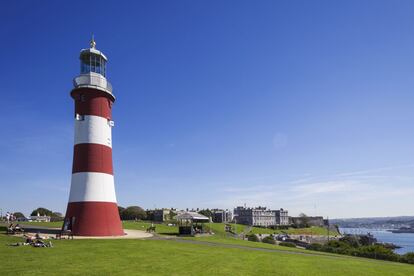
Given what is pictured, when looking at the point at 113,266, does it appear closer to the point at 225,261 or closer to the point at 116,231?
the point at 225,261

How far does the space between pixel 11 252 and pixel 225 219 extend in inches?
7011

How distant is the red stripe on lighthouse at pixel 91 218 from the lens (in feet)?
93.5

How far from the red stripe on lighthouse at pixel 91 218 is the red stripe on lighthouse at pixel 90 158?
2.83m

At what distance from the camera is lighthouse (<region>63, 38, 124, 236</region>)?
28.9 meters

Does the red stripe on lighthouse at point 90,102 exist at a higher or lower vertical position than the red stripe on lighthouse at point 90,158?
higher

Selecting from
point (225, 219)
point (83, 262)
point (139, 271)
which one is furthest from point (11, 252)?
point (225, 219)

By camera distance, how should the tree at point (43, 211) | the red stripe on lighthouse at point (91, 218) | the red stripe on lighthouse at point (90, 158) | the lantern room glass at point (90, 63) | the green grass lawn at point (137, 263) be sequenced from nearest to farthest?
the green grass lawn at point (137, 263) → the red stripe on lighthouse at point (91, 218) → the red stripe on lighthouse at point (90, 158) → the lantern room glass at point (90, 63) → the tree at point (43, 211)

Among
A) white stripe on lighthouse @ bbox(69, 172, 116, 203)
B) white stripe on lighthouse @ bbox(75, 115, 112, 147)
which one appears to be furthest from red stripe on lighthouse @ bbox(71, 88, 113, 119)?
white stripe on lighthouse @ bbox(69, 172, 116, 203)

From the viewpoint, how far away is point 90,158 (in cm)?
2962

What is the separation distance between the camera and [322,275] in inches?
639

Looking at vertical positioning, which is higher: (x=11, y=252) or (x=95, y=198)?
(x=95, y=198)

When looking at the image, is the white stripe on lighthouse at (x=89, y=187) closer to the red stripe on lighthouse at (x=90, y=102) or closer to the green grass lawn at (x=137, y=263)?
the red stripe on lighthouse at (x=90, y=102)

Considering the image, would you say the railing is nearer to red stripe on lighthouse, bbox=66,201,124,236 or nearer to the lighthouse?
the lighthouse

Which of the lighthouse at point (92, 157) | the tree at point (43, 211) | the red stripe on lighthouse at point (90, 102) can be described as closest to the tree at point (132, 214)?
the tree at point (43, 211)
